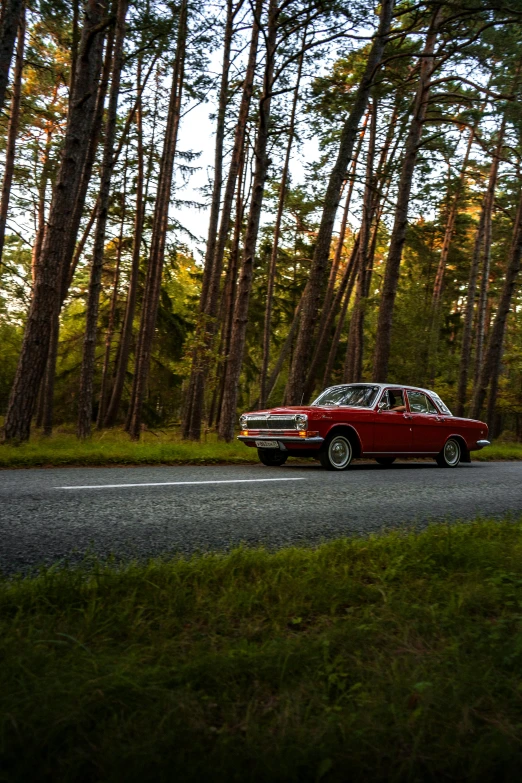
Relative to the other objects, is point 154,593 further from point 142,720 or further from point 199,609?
point 142,720

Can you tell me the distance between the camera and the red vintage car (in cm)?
1162

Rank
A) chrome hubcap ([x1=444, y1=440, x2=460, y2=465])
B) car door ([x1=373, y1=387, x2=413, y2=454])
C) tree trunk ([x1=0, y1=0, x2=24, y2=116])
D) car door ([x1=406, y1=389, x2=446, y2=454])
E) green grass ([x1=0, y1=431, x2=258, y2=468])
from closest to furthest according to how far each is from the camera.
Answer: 1. green grass ([x1=0, y1=431, x2=258, y2=468])
2. tree trunk ([x1=0, y1=0, x2=24, y2=116])
3. car door ([x1=373, y1=387, x2=413, y2=454])
4. car door ([x1=406, y1=389, x2=446, y2=454])
5. chrome hubcap ([x1=444, y1=440, x2=460, y2=465])

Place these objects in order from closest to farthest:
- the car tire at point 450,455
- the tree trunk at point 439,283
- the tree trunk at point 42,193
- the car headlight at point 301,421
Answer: the car headlight at point 301,421 < the car tire at point 450,455 < the tree trunk at point 42,193 < the tree trunk at point 439,283

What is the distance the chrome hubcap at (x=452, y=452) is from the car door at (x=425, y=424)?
32 cm

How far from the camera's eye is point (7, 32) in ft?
35.9

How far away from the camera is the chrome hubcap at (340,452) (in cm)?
1182

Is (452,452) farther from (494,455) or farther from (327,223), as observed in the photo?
(327,223)

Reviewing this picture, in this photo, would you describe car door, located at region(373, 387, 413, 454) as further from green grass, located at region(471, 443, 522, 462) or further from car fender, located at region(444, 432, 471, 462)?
green grass, located at region(471, 443, 522, 462)

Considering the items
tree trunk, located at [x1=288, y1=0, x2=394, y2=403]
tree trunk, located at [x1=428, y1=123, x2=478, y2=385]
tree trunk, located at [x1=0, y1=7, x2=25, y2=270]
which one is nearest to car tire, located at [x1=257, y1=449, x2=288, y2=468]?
tree trunk, located at [x1=288, y1=0, x2=394, y2=403]

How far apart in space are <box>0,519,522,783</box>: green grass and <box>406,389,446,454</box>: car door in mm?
9655

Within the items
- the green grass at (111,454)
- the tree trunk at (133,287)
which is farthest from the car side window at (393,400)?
the tree trunk at (133,287)

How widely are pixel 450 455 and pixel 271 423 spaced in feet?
16.3

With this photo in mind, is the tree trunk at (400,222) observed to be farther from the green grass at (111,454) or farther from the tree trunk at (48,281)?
the tree trunk at (48,281)

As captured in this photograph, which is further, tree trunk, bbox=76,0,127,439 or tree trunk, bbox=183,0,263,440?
tree trunk, bbox=183,0,263,440
